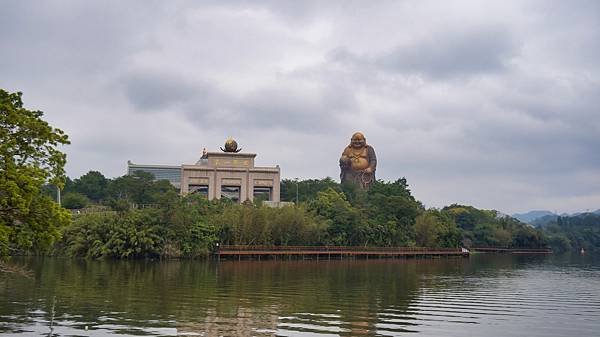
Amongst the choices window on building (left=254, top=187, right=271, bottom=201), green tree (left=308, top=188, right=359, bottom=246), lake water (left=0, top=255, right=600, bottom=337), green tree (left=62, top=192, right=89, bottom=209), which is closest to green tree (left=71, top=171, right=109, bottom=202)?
green tree (left=62, top=192, right=89, bottom=209)

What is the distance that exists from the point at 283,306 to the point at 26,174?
8.72 meters

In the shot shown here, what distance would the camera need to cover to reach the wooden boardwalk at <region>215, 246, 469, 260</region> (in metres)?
47.5

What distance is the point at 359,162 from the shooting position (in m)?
85.3

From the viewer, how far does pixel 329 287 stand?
25875 millimetres

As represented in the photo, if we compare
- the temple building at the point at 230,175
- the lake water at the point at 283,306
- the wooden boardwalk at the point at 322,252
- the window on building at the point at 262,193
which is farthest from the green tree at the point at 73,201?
the lake water at the point at 283,306

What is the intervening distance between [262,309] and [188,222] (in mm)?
28783

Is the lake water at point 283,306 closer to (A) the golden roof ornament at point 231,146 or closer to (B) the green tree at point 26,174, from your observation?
(B) the green tree at point 26,174

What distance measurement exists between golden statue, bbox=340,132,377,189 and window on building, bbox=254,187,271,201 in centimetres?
1342

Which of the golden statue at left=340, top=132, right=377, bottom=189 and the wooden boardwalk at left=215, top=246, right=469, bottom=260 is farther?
the golden statue at left=340, top=132, right=377, bottom=189

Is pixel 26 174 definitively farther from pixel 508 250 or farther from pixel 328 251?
pixel 508 250

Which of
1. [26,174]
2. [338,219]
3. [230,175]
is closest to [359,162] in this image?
[230,175]

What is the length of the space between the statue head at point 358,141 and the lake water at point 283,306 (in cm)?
5567

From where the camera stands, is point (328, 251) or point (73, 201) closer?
point (328, 251)

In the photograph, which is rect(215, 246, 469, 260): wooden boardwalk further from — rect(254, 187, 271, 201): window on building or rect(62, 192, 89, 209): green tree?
rect(62, 192, 89, 209): green tree
